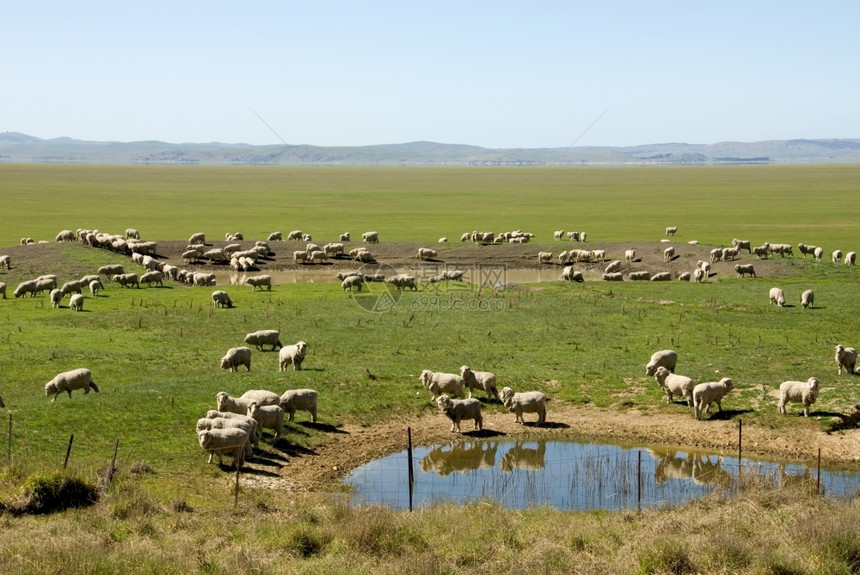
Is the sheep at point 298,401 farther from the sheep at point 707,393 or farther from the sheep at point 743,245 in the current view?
the sheep at point 743,245

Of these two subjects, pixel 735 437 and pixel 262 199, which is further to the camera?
pixel 262 199

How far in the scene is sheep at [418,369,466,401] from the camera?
24.5 m

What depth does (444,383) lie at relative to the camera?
80.5 feet

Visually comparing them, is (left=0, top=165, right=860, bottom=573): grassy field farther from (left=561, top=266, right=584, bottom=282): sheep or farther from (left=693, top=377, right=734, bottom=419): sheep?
(left=561, top=266, right=584, bottom=282): sheep

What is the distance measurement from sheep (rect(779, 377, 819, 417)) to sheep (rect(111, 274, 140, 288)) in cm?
3429

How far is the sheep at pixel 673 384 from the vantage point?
79.4ft

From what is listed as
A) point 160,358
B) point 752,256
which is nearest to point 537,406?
point 160,358

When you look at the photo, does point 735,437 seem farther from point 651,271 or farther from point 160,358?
point 651,271

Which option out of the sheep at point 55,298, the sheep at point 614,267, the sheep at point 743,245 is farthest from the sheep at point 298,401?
the sheep at point 743,245

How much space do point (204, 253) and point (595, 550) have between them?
164 ft

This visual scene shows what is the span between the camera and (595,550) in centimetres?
1299

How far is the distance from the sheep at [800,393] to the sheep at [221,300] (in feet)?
81.5

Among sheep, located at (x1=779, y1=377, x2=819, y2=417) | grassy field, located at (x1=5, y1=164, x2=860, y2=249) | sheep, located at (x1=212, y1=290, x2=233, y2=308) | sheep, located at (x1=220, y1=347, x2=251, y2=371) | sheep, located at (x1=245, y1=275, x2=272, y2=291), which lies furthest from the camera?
grassy field, located at (x1=5, y1=164, x2=860, y2=249)

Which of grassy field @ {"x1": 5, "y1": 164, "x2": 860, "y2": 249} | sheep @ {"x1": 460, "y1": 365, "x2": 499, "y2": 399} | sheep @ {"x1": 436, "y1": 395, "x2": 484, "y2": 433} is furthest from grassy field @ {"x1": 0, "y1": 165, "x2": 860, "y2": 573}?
grassy field @ {"x1": 5, "y1": 164, "x2": 860, "y2": 249}
